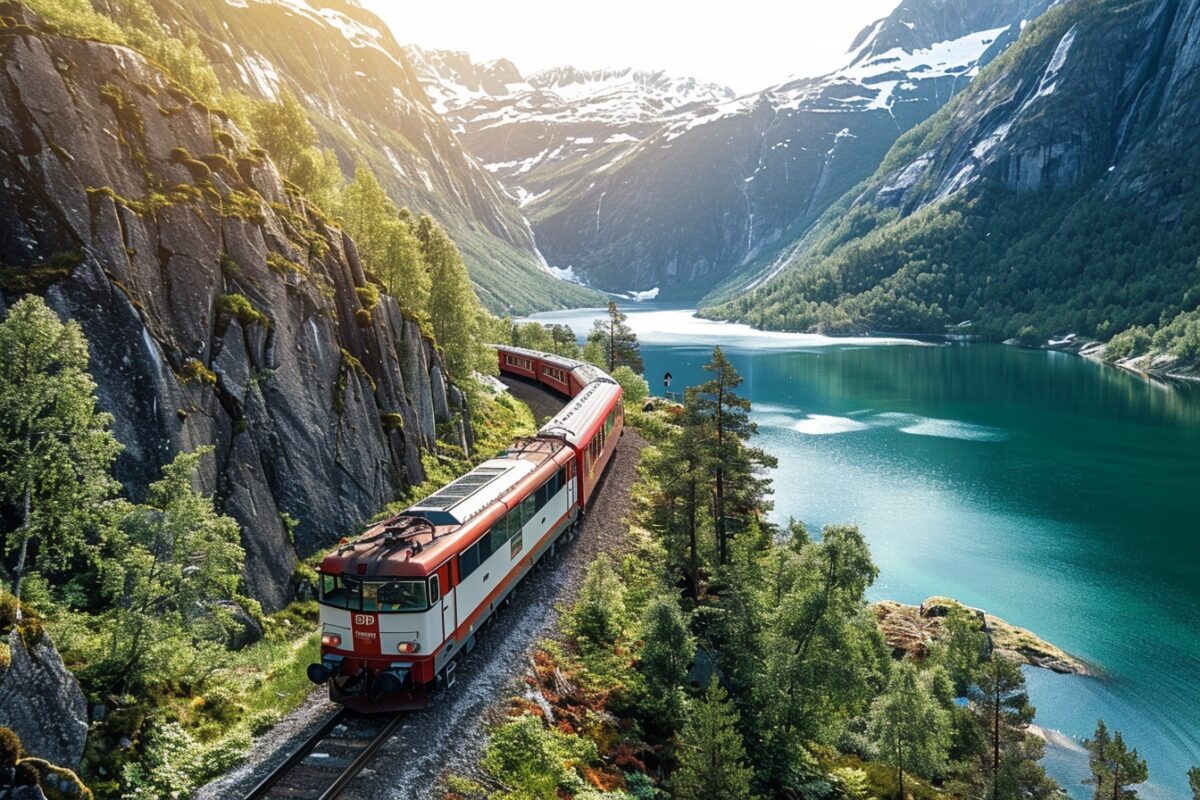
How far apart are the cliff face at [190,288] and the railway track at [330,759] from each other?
7.56 m

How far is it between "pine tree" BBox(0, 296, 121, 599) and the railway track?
7196mm

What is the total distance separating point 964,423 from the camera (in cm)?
9731

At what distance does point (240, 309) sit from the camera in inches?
1006

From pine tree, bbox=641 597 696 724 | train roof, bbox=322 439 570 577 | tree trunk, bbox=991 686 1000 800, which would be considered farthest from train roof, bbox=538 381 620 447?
tree trunk, bbox=991 686 1000 800

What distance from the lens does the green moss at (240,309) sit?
2531 centimetres

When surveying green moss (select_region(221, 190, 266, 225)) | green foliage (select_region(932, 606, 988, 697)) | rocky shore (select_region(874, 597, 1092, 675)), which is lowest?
rocky shore (select_region(874, 597, 1092, 675))

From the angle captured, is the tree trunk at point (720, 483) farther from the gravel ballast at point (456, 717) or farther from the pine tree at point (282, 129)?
the pine tree at point (282, 129)

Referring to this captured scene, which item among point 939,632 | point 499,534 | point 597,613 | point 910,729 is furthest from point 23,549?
point 939,632

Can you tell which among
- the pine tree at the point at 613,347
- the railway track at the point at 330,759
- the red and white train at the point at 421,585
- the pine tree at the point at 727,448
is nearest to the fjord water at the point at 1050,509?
the pine tree at the point at 727,448

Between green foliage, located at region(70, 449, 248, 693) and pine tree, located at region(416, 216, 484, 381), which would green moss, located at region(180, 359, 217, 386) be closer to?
green foliage, located at region(70, 449, 248, 693)

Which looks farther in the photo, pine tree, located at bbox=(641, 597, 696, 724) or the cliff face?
pine tree, located at bbox=(641, 597, 696, 724)

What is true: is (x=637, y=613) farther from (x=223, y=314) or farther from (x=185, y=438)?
(x=223, y=314)

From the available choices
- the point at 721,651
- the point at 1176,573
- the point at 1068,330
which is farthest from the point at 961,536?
the point at 1068,330

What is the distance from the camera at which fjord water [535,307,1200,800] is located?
37625 millimetres
